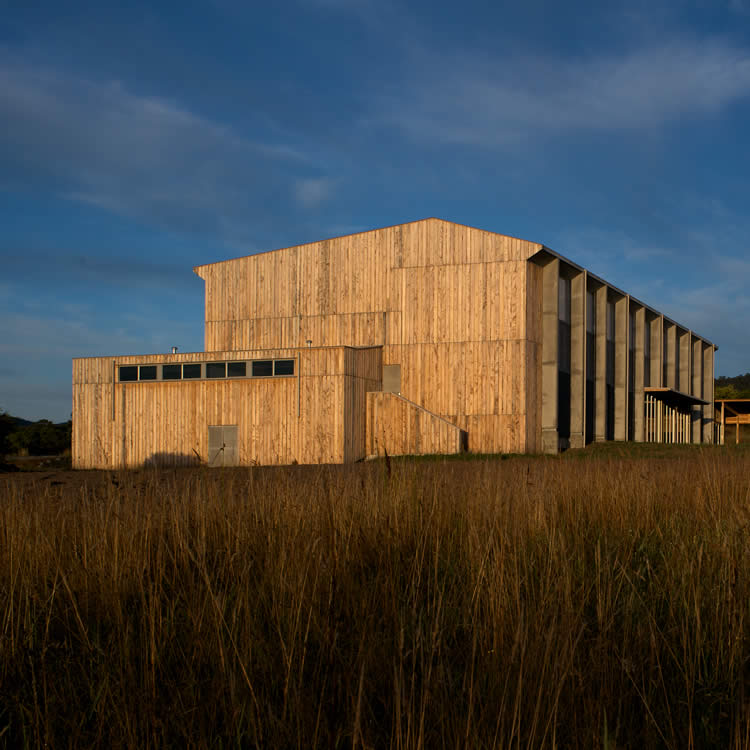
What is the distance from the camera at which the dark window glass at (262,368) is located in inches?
1118

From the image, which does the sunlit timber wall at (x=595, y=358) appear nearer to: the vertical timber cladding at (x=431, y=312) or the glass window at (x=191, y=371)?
the vertical timber cladding at (x=431, y=312)

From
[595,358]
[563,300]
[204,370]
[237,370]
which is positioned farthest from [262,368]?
[595,358]

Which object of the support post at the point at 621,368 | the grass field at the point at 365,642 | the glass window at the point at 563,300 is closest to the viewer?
the grass field at the point at 365,642

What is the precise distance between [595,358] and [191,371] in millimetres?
18255

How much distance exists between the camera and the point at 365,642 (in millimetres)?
2998

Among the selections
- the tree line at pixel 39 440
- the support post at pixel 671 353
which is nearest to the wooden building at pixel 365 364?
the support post at pixel 671 353

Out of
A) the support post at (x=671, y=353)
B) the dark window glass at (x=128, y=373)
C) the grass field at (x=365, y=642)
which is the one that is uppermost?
the support post at (x=671, y=353)

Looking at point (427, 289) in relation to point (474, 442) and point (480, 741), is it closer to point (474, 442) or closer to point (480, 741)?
point (474, 442)

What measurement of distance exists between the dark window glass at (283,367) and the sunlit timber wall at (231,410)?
Result: 202 mm

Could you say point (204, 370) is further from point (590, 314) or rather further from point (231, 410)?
point (590, 314)

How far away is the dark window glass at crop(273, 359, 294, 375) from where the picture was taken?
28078 mm

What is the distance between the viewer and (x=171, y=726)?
268cm

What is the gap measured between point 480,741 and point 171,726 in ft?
3.76

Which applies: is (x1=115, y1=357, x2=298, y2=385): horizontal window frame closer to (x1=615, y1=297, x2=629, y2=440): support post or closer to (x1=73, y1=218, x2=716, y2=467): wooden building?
(x1=73, y1=218, x2=716, y2=467): wooden building
